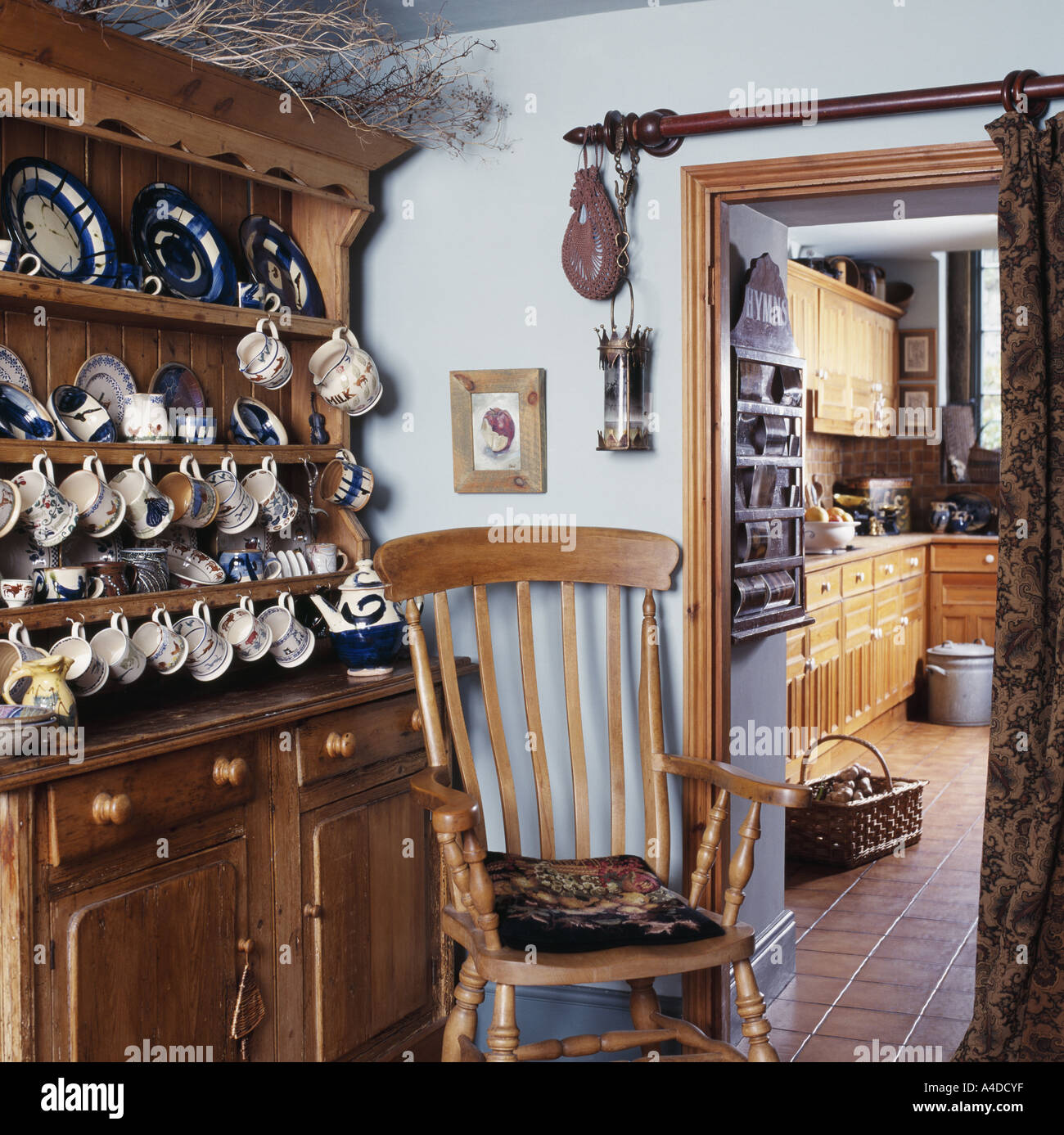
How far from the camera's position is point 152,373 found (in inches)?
99.3

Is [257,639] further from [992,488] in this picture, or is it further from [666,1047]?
[992,488]

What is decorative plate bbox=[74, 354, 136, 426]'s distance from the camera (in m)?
2.36

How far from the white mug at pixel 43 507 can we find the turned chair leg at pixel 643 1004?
142 cm

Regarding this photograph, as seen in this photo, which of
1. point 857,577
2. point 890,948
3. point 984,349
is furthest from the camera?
point 984,349

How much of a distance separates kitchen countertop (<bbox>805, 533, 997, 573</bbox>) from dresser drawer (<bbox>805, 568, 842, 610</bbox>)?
1.1 inches

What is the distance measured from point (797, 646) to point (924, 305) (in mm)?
3738

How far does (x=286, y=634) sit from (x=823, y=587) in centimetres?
A: 305

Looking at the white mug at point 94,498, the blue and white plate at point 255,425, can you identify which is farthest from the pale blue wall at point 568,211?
the white mug at point 94,498

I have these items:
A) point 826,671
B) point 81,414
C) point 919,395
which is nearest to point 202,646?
point 81,414

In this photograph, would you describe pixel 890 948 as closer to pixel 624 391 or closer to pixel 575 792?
pixel 575 792

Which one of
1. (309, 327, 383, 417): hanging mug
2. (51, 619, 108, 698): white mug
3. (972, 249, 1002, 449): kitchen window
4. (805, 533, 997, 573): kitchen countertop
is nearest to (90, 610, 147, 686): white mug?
(51, 619, 108, 698): white mug

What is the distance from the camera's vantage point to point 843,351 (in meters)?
6.56

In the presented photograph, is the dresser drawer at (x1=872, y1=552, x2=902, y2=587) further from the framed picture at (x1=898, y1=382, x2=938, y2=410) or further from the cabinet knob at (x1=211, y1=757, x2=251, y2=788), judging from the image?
the cabinet knob at (x1=211, y1=757, x2=251, y2=788)
